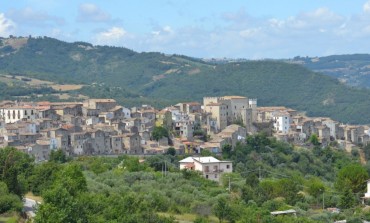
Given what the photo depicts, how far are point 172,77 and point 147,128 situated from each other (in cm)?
8702

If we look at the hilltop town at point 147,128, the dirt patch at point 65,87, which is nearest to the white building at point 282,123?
the hilltop town at point 147,128

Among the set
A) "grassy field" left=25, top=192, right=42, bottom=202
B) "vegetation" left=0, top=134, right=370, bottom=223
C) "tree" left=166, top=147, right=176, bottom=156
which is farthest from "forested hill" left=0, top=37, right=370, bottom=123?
"grassy field" left=25, top=192, right=42, bottom=202

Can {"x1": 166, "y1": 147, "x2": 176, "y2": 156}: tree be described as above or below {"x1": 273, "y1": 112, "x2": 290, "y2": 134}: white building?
below

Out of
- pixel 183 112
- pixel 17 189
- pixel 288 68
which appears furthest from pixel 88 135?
pixel 288 68

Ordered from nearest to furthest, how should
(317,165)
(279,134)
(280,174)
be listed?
1. (280,174)
2. (317,165)
3. (279,134)

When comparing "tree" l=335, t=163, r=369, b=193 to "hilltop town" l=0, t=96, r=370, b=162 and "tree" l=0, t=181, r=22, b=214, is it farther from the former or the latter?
"tree" l=0, t=181, r=22, b=214

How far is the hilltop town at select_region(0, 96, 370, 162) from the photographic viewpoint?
5909cm

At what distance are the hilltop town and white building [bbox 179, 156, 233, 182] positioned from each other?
26.0 ft

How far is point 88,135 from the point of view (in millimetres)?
59781

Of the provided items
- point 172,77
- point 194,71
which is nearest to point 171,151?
point 172,77

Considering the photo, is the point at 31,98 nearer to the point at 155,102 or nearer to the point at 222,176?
the point at 155,102

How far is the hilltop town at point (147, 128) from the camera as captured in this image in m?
59.1

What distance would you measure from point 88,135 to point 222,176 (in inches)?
550

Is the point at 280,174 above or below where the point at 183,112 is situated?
below
